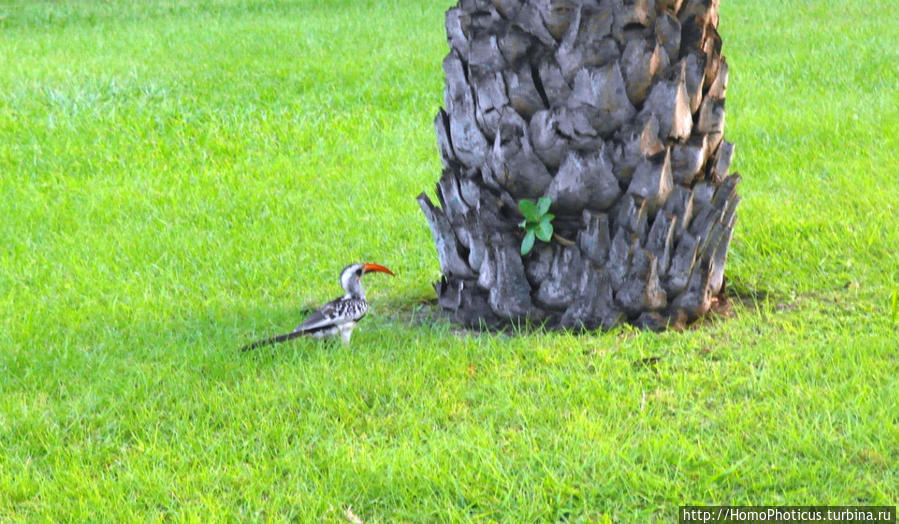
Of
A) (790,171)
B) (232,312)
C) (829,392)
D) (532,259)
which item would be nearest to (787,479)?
(829,392)

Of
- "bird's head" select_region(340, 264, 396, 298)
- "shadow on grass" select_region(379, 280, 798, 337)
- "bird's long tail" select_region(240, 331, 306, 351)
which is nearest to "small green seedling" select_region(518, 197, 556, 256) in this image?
"shadow on grass" select_region(379, 280, 798, 337)

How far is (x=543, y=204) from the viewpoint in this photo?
16.0 feet

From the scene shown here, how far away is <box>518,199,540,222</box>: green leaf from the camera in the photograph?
16.0 feet

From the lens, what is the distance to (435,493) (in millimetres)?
3762

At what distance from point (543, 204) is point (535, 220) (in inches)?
3.5

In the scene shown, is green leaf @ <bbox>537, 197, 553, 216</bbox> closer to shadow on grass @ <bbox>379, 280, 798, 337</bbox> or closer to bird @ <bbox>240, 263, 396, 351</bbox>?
shadow on grass @ <bbox>379, 280, 798, 337</bbox>

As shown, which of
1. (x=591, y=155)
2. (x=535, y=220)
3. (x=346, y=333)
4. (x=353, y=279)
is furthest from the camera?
(x=353, y=279)

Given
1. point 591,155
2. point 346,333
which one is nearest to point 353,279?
point 346,333

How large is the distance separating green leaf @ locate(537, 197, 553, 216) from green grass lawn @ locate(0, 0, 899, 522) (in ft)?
2.00

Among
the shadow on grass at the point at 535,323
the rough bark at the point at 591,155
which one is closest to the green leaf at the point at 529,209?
the rough bark at the point at 591,155

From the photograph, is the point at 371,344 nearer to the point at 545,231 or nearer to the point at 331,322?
the point at 331,322

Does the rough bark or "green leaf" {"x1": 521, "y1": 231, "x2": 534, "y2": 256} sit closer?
the rough bark

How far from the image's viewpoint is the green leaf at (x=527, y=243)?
4871mm

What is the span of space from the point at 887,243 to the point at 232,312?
3.75 meters
